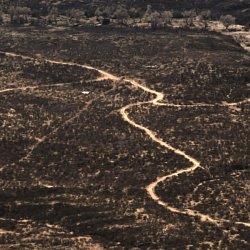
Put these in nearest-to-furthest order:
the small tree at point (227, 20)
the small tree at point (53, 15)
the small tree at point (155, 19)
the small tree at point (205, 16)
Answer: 1. the small tree at point (155, 19)
2. the small tree at point (227, 20)
3. the small tree at point (53, 15)
4. the small tree at point (205, 16)

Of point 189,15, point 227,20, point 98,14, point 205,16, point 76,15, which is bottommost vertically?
point 76,15

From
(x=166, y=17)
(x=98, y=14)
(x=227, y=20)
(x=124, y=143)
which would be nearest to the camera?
(x=124, y=143)

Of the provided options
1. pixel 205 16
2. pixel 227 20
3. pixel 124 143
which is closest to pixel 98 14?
pixel 205 16

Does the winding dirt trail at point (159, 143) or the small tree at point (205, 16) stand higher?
the small tree at point (205, 16)

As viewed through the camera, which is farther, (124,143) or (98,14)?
(98,14)

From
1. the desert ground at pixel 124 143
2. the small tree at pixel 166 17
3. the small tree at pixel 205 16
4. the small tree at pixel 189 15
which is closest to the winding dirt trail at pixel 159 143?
the desert ground at pixel 124 143

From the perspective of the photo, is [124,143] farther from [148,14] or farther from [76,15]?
[148,14]

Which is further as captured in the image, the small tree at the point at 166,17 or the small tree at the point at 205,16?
the small tree at the point at 205,16

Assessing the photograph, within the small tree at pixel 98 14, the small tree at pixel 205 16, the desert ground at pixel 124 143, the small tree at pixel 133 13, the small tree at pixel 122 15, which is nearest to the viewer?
the desert ground at pixel 124 143

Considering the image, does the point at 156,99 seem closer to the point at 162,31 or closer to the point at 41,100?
the point at 41,100

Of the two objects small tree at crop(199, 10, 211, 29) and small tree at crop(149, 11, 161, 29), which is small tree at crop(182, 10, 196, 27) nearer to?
small tree at crop(199, 10, 211, 29)

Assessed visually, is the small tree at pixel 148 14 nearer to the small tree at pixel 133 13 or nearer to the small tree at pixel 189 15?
the small tree at pixel 133 13

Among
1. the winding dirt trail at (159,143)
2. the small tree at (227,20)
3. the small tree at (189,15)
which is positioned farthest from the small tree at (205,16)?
the winding dirt trail at (159,143)
